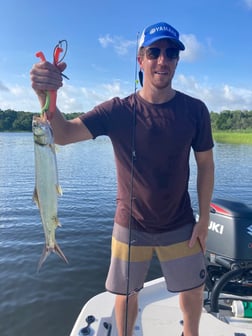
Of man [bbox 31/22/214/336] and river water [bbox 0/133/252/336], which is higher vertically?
man [bbox 31/22/214/336]

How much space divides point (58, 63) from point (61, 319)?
456 centimetres

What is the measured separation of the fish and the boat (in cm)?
149

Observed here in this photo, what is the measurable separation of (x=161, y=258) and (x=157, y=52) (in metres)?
1.79

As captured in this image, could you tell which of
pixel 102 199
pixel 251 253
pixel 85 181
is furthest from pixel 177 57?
pixel 85 181

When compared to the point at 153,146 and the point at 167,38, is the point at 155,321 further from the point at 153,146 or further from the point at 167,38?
the point at 167,38

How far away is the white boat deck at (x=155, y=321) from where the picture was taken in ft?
10.7

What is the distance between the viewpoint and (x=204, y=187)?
2.87 metres

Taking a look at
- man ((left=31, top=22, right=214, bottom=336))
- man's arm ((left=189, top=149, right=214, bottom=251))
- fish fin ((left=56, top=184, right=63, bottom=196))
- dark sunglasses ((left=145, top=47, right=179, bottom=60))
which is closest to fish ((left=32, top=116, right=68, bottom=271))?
fish fin ((left=56, top=184, right=63, bottom=196))

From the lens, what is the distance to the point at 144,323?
349cm

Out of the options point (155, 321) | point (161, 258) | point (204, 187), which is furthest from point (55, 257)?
point (204, 187)

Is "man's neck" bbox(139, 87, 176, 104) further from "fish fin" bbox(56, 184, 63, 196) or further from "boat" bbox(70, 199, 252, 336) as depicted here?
"boat" bbox(70, 199, 252, 336)

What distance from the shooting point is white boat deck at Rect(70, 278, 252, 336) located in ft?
10.7

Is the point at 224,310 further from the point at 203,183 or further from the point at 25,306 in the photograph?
the point at 25,306

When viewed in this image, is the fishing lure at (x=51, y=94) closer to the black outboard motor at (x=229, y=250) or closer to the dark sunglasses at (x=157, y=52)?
the dark sunglasses at (x=157, y=52)
